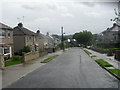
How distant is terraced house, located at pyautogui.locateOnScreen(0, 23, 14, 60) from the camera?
95.4ft

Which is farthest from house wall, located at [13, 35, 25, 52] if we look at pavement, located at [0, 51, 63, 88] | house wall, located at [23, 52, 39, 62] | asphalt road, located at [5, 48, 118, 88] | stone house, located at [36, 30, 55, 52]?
asphalt road, located at [5, 48, 118, 88]

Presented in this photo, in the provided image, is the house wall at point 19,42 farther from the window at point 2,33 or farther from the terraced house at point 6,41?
the window at point 2,33

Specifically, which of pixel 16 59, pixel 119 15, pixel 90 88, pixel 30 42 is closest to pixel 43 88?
pixel 90 88

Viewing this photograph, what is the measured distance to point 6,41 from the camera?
101 ft

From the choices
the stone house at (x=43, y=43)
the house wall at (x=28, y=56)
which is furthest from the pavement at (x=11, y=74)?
the stone house at (x=43, y=43)

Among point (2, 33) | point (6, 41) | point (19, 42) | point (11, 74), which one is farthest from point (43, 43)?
point (11, 74)

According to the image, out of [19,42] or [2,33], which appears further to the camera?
[19,42]

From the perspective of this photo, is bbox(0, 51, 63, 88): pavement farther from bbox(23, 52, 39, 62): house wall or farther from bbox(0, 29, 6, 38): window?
bbox(0, 29, 6, 38): window

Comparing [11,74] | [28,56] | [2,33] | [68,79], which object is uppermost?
[2,33]

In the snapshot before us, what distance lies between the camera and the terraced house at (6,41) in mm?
29078

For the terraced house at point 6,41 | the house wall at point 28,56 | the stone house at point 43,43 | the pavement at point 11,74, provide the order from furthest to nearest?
the stone house at point 43,43 → the terraced house at point 6,41 → the house wall at point 28,56 → the pavement at point 11,74

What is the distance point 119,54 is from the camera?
27.2m

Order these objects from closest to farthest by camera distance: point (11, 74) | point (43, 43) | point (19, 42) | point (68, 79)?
point (68, 79) → point (11, 74) → point (19, 42) → point (43, 43)

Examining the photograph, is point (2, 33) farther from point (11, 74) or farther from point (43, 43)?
point (43, 43)
